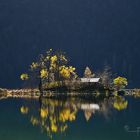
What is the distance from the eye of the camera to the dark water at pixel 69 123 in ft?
138

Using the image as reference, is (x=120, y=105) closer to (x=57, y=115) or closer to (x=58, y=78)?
(x=57, y=115)

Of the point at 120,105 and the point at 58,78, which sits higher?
the point at 58,78

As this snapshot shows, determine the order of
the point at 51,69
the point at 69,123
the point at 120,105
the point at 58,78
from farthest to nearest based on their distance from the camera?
the point at 51,69 < the point at 58,78 < the point at 120,105 < the point at 69,123

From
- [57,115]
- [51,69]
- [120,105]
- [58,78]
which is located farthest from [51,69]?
[57,115]

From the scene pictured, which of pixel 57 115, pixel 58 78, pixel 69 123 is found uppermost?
pixel 58 78

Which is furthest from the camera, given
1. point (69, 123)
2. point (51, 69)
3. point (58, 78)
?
point (51, 69)

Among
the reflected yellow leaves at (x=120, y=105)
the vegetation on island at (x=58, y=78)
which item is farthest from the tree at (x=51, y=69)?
the reflected yellow leaves at (x=120, y=105)

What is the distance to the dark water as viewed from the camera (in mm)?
41938

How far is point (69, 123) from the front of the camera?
166 ft

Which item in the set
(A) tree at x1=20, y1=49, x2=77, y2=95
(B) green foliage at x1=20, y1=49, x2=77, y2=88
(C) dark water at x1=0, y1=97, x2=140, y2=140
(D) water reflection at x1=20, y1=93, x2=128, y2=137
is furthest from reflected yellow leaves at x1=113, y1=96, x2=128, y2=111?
(B) green foliage at x1=20, y1=49, x2=77, y2=88

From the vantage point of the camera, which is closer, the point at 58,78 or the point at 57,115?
the point at 57,115

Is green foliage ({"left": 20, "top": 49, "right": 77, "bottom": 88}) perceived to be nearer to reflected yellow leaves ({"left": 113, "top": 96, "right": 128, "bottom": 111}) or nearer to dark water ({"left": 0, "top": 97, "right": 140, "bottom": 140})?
reflected yellow leaves ({"left": 113, "top": 96, "right": 128, "bottom": 111})

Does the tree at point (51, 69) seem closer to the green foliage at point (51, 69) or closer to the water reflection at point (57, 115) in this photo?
the green foliage at point (51, 69)

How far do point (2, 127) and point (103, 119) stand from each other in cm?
1096
